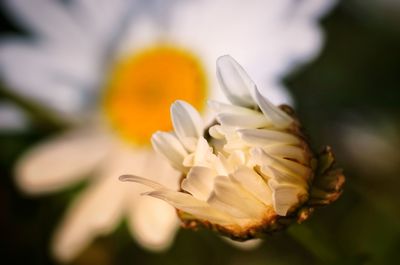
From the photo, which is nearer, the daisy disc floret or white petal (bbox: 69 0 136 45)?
the daisy disc floret

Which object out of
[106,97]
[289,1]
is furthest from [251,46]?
[106,97]

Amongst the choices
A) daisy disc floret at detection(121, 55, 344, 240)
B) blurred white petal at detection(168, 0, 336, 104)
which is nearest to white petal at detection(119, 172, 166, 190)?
daisy disc floret at detection(121, 55, 344, 240)

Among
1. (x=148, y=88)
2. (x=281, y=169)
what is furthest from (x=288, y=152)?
(x=148, y=88)

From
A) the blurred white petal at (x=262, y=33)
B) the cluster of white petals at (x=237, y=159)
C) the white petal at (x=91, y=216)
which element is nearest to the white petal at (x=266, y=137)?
the cluster of white petals at (x=237, y=159)

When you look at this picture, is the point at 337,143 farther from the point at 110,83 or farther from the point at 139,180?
the point at 139,180

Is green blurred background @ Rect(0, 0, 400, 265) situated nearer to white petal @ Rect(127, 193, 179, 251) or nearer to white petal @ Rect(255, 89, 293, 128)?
white petal @ Rect(127, 193, 179, 251)

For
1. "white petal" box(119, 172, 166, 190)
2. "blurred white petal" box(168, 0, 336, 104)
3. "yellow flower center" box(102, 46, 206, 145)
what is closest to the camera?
"white petal" box(119, 172, 166, 190)

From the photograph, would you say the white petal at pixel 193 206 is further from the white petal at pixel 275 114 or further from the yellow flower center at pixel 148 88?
the yellow flower center at pixel 148 88

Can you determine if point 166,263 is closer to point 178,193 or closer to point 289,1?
point 289,1
